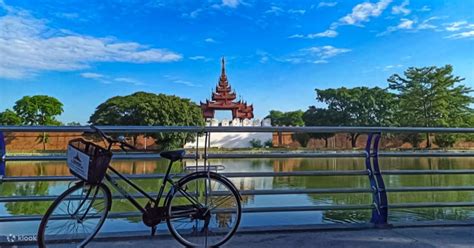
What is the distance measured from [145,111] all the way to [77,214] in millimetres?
31081

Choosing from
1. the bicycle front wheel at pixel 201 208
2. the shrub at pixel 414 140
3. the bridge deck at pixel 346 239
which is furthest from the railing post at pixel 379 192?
the shrub at pixel 414 140

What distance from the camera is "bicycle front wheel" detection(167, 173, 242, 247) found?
8.70ft

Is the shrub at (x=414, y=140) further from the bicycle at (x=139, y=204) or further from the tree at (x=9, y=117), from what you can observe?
the tree at (x=9, y=117)

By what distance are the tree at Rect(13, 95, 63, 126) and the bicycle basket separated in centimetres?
4076

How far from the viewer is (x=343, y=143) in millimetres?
39031

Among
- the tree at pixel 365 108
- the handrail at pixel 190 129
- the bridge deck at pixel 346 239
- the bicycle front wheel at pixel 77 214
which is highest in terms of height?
the tree at pixel 365 108

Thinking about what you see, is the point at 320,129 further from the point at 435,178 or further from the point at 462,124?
the point at 462,124

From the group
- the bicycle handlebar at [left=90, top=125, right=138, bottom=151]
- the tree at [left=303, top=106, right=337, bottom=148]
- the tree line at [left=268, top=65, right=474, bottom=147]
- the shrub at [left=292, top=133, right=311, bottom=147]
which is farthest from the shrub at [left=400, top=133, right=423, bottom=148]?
the bicycle handlebar at [left=90, top=125, right=138, bottom=151]

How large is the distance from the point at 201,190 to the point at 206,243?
1.19 ft

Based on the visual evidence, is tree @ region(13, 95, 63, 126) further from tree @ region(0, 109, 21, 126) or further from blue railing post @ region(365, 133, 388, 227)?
blue railing post @ region(365, 133, 388, 227)

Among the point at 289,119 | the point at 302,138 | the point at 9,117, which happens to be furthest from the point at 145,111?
the point at 289,119

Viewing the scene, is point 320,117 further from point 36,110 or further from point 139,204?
point 139,204

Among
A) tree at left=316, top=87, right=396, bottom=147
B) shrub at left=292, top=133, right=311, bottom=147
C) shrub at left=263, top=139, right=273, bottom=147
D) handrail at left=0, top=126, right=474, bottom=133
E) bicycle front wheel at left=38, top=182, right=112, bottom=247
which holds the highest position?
tree at left=316, top=87, right=396, bottom=147

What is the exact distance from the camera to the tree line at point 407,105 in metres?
36.2
